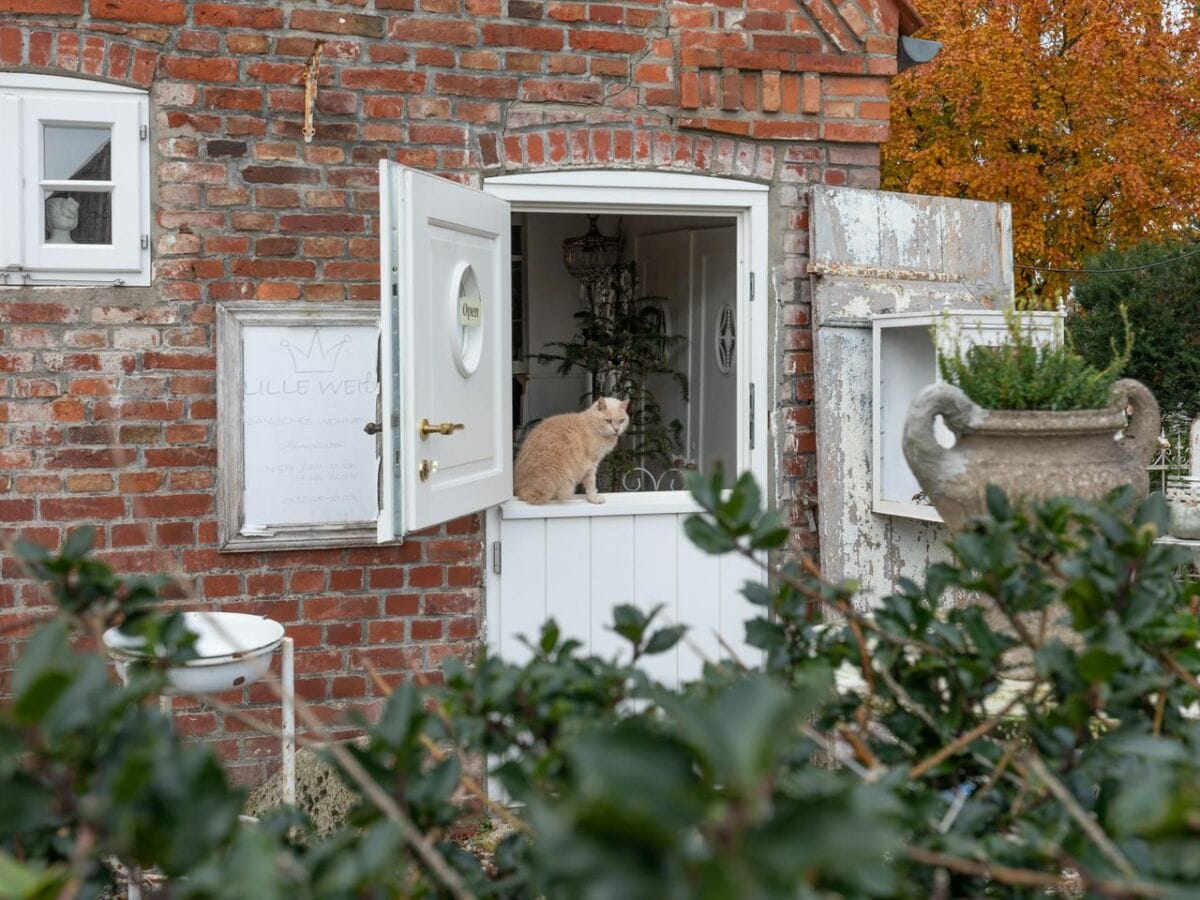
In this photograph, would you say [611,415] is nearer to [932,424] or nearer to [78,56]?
[78,56]

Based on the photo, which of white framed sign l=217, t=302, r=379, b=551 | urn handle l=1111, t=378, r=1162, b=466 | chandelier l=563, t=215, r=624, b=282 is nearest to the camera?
urn handle l=1111, t=378, r=1162, b=466

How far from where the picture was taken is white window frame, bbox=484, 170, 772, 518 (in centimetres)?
514

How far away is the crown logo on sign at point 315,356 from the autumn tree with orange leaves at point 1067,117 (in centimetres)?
943

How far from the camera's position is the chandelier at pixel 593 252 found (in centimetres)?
786

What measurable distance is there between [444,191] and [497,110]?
2.24 feet

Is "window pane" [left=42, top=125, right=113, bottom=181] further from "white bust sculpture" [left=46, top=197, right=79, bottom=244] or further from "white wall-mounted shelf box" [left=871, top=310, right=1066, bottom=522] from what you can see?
"white wall-mounted shelf box" [left=871, top=310, right=1066, bottom=522]

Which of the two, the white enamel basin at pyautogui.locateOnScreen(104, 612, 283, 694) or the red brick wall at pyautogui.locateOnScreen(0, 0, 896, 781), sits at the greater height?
the red brick wall at pyautogui.locateOnScreen(0, 0, 896, 781)

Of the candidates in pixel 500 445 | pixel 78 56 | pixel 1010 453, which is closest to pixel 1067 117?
pixel 500 445

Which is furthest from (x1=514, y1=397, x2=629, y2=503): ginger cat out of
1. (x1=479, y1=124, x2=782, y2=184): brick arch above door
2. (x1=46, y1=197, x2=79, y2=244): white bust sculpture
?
(x1=46, y1=197, x2=79, y2=244): white bust sculpture

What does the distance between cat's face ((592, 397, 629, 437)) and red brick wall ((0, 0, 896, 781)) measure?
2.35ft

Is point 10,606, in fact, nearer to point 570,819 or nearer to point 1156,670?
point 1156,670

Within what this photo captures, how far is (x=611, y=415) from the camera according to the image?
5754mm

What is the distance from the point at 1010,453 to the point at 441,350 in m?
2.12

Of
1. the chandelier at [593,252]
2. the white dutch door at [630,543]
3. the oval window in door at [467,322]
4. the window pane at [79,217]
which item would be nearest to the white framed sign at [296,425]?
the oval window in door at [467,322]
